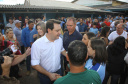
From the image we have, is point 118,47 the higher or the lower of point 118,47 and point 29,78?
the higher

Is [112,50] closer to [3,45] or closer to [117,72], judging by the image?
[117,72]

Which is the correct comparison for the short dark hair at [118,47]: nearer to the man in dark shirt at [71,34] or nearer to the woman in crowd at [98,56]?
the woman in crowd at [98,56]

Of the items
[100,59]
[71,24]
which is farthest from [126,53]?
[71,24]

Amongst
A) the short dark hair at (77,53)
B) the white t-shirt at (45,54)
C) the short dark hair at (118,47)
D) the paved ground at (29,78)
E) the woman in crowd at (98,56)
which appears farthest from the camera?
the paved ground at (29,78)

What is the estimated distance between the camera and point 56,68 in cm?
215

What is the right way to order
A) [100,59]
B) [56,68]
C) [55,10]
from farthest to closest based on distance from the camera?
[55,10]
[56,68]
[100,59]

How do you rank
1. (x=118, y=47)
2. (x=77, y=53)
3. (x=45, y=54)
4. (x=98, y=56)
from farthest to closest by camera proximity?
1. (x=118, y=47)
2. (x=45, y=54)
3. (x=98, y=56)
4. (x=77, y=53)

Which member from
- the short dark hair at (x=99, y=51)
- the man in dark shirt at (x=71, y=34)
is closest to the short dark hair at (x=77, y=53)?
the short dark hair at (x=99, y=51)

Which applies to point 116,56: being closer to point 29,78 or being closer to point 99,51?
point 99,51

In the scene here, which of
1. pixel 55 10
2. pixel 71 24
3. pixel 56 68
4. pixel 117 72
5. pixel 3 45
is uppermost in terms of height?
pixel 55 10

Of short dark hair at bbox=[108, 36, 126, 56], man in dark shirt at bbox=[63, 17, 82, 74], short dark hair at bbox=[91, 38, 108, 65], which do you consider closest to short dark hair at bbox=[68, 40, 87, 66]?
short dark hair at bbox=[91, 38, 108, 65]

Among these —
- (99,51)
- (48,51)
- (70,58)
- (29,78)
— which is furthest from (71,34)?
(29,78)

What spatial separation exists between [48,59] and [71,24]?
153 centimetres

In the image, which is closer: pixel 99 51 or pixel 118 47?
pixel 99 51
